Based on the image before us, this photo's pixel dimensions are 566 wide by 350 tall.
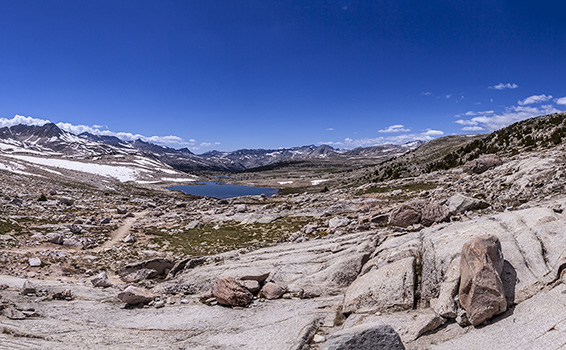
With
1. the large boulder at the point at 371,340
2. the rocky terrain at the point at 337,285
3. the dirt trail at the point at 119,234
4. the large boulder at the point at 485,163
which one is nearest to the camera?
the large boulder at the point at 371,340

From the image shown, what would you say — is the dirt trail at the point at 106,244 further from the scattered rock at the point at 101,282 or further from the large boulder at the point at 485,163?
the large boulder at the point at 485,163

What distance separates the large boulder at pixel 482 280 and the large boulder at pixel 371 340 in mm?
3004

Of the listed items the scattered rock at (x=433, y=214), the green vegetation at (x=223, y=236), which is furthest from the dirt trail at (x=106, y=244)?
the scattered rock at (x=433, y=214)

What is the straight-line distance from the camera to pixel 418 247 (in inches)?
614

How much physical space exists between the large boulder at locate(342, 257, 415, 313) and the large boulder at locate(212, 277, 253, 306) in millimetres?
6081

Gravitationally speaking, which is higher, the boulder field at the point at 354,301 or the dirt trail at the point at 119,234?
the boulder field at the point at 354,301

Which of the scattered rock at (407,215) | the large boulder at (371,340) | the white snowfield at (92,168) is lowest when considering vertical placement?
the large boulder at (371,340)

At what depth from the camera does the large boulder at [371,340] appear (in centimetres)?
950

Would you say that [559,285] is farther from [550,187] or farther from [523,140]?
[523,140]

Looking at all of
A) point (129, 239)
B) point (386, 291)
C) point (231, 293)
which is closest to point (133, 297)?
point (231, 293)

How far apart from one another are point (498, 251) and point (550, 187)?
1484 cm

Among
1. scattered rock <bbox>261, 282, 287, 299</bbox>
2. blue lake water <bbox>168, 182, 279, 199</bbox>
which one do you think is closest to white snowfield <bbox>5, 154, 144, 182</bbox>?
blue lake water <bbox>168, 182, 279, 199</bbox>

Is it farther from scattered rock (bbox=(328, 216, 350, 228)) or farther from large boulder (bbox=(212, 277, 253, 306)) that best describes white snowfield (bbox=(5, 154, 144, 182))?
large boulder (bbox=(212, 277, 253, 306))

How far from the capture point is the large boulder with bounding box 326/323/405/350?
31.2 ft
